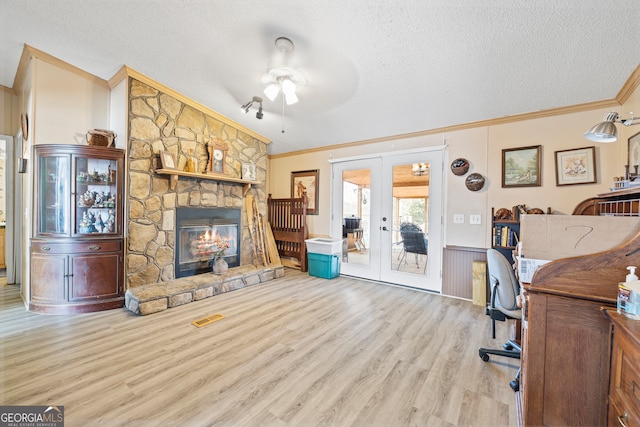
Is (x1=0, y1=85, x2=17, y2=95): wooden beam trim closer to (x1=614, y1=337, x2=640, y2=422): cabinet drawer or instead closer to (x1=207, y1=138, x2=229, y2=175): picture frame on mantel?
(x1=207, y1=138, x2=229, y2=175): picture frame on mantel

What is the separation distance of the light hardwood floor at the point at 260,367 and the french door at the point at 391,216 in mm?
1039

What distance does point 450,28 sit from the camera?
7.04ft

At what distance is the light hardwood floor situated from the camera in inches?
61.0

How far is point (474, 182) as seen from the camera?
11.5ft

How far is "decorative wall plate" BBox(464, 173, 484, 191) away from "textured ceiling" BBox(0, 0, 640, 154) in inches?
31.7

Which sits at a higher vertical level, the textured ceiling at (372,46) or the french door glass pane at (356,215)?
the textured ceiling at (372,46)

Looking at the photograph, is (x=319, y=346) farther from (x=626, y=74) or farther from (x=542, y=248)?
(x=626, y=74)

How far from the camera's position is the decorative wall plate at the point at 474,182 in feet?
11.4

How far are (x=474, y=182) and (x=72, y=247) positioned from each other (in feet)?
17.1

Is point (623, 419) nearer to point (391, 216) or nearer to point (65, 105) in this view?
point (391, 216)

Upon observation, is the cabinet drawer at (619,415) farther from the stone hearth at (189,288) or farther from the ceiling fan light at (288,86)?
the stone hearth at (189,288)

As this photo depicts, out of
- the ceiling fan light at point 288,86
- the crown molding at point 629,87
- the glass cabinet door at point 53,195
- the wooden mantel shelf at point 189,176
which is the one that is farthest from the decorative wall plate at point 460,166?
the glass cabinet door at point 53,195

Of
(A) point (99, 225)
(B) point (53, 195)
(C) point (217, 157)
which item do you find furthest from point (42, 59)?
(C) point (217, 157)

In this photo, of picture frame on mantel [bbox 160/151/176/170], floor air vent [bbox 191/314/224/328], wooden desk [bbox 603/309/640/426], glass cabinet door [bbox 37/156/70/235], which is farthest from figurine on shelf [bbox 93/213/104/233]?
wooden desk [bbox 603/309/640/426]
